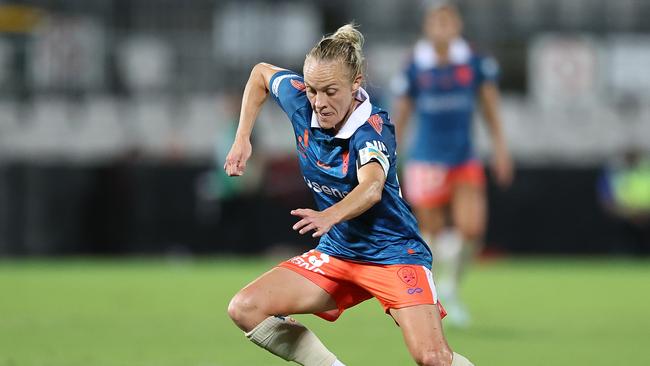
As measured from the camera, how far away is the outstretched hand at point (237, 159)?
5812mm

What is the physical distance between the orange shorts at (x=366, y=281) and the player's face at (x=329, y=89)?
705mm

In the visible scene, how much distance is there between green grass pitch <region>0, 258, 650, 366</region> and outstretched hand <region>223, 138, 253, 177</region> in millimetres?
2006

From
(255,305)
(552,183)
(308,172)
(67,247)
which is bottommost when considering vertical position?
(67,247)

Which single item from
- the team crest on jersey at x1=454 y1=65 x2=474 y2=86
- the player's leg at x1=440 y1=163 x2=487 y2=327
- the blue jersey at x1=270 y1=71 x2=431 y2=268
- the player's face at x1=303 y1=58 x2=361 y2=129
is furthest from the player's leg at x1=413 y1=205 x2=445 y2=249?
the player's face at x1=303 y1=58 x2=361 y2=129

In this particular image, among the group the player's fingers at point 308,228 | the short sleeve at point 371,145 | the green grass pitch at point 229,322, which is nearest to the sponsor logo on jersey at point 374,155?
the short sleeve at point 371,145

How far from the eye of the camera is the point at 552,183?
1848 cm

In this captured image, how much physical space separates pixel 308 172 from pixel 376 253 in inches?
19.1

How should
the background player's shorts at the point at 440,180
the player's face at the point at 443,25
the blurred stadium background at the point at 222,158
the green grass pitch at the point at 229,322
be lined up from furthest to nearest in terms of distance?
the blurred stadium background at the point at 222,158
the background player's shorts at the point at 440,180
the player's face at the point at 443,25
the green grass pitch at the point at 229,322

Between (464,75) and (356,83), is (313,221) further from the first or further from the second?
(464,75)

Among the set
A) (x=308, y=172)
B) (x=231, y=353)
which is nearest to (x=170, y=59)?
(x=231, y=353)

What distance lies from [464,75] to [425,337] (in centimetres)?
492

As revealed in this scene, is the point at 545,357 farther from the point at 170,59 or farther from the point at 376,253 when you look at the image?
the point at 170,59

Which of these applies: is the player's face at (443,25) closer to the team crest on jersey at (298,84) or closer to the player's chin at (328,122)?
the team crest on jersey at (298,84)

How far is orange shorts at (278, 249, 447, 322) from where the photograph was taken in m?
5.93
